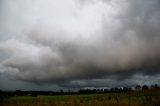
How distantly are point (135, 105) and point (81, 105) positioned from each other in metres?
8.96

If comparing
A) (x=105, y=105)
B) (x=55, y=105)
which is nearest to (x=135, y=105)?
(x=105, y=105)

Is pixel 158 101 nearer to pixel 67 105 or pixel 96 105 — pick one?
pixel 96 105

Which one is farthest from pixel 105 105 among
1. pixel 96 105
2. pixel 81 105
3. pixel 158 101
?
pixel 158 101

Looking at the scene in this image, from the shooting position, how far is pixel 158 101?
3250 cm

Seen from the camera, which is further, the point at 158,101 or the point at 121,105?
the point at 121,105

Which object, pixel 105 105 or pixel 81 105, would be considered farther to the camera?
pixel 81 105

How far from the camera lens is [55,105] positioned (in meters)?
39.2

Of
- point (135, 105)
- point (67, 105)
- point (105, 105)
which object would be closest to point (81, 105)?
point (67, 105)

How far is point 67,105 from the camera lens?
3881 centimetres

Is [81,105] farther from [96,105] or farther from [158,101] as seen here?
[158,101]

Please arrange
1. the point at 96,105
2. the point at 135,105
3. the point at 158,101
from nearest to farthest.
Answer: the point at 158,101
the point at 135,105
the point at 96,105

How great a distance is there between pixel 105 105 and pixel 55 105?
848cm

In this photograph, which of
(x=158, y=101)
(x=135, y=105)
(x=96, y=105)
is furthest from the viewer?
(x=96, y=105)

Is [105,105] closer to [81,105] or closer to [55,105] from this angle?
[81,105]
